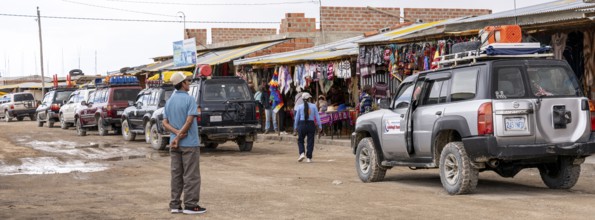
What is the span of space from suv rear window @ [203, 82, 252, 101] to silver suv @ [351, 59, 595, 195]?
32.0 feet

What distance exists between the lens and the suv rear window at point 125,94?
105 feet

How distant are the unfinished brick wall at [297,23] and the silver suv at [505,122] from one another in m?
23.6

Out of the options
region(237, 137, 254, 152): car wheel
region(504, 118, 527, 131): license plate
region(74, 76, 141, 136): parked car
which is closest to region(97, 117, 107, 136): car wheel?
region(74, 76, 141, 136): parked car

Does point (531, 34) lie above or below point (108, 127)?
above

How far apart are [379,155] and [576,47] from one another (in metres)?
5.45

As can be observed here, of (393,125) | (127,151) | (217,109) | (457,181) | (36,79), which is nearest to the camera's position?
(457,181)

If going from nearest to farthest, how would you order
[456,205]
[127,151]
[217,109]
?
[456,205], [217,109], [127,151]

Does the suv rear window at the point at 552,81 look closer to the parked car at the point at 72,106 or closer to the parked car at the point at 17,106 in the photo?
the parked car at the point at 72,106

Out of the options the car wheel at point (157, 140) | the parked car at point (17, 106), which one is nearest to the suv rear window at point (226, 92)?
the car wheel at point (157, 140)

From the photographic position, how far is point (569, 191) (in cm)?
1277

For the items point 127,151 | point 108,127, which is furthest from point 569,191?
point 108,127

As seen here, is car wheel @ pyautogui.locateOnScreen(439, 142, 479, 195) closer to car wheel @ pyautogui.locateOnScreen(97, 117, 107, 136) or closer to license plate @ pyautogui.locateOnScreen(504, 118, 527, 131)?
license plate @ pyautogui.locateOnScreen(504, 118, 527, 131)

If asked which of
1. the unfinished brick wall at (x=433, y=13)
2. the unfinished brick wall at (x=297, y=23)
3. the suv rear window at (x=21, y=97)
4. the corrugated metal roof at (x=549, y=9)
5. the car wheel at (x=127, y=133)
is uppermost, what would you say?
the unfinished brick wall at (x=433, y=13)

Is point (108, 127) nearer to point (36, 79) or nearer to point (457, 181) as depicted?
point (457, 181)
